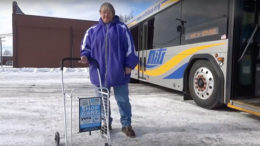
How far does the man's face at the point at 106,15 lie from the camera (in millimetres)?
2660

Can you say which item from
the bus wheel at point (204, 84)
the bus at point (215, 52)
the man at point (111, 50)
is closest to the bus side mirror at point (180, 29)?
the bus at point (215, 52)

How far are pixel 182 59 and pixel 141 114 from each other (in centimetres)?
183

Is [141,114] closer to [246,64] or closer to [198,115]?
[198,115]

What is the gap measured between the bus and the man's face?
86.5 inches

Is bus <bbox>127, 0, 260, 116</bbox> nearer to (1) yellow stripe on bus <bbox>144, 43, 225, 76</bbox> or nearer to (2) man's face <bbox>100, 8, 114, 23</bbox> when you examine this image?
(1) yellow stripe on bus <bbox>144, 43, 225, 76</bbox>

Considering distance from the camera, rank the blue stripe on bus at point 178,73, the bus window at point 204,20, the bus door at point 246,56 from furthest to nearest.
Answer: the blue stripe on bus at point 178,73, the bus window at point 204,20, the bus door at point 246,56

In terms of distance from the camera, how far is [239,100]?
12.2ft

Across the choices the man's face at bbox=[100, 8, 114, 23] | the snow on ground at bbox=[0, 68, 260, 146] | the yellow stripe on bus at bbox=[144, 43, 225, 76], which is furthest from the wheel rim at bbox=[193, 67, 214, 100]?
the man's face at bbox=[100, 8, 114, 23]

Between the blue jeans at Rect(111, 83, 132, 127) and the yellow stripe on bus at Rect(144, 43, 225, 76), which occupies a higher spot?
the yellow stripe on bus at Rect(144, 43, 225, 76)

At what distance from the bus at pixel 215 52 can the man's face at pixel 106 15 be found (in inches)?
86.5

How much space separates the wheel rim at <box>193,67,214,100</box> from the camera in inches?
159

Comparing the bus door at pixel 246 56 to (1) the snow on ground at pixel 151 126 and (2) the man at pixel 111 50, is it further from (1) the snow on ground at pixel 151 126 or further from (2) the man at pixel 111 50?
(2) the man at pixel 111 50

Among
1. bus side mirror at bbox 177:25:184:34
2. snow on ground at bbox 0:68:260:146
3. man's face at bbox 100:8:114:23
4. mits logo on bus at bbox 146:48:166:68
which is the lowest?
snow on ground at bbox 0:68:260:146

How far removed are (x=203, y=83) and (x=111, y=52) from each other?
2406mm
